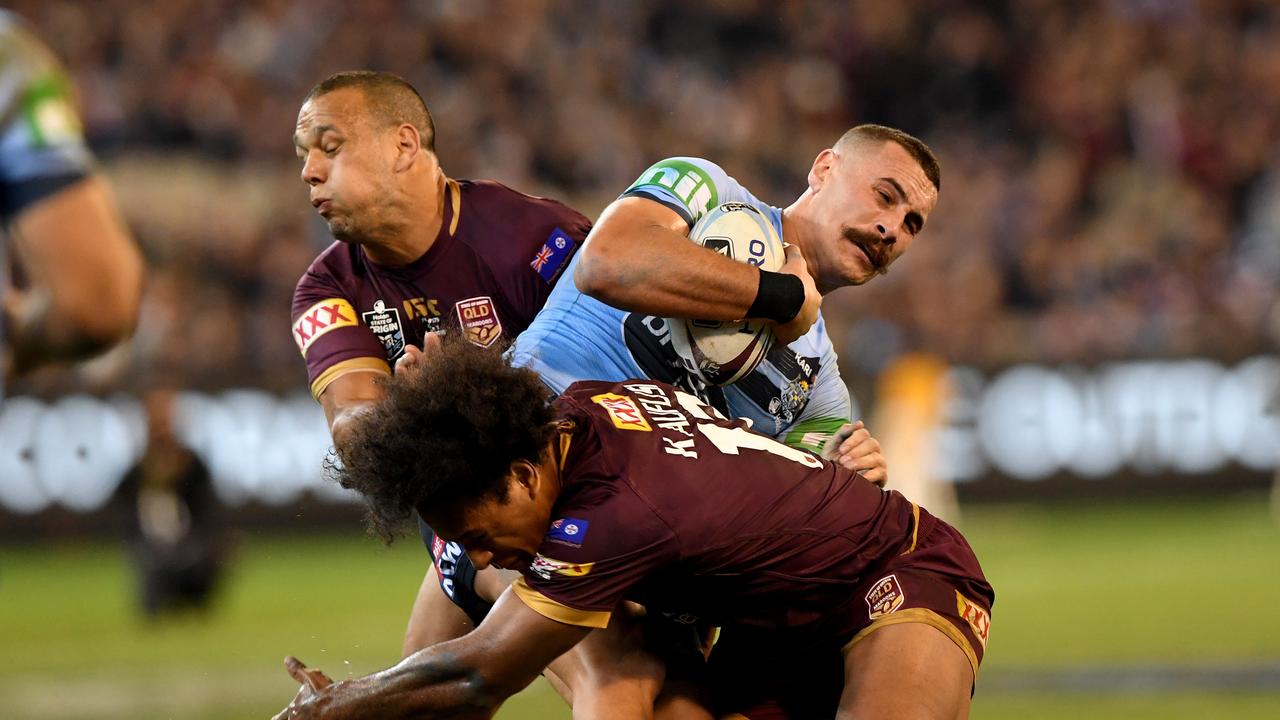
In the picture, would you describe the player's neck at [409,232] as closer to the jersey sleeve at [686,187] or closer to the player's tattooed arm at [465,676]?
the jersey sleeve at [686,187]

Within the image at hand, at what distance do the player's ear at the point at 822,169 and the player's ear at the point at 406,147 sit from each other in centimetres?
137

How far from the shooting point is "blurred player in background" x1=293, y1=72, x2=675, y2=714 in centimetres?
611

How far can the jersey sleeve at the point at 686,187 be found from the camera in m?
5.77

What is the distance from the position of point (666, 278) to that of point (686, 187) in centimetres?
49

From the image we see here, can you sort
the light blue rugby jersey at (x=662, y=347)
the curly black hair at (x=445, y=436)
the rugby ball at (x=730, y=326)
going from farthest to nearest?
1. the light blue rugby jersey at (x=662, y=347)
2. the rugby ball at (x=730, y=326)
3. the curly black hair at (x=445, y=436)

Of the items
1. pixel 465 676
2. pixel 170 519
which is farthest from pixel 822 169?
pixel 170 519

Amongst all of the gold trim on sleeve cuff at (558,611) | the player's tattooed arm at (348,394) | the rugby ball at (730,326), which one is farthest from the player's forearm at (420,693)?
the rugby ball at (730,326)

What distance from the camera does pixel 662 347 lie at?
19.5ft

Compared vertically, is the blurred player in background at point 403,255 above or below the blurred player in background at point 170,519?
below

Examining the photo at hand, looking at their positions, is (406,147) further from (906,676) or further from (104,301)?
(104,301)

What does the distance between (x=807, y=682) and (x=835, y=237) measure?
58.4 inches

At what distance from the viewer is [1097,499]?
60.4 feet

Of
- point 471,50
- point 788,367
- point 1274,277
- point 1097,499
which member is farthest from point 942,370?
point 788,367

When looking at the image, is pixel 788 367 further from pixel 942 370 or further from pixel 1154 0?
pixel 1154 0
